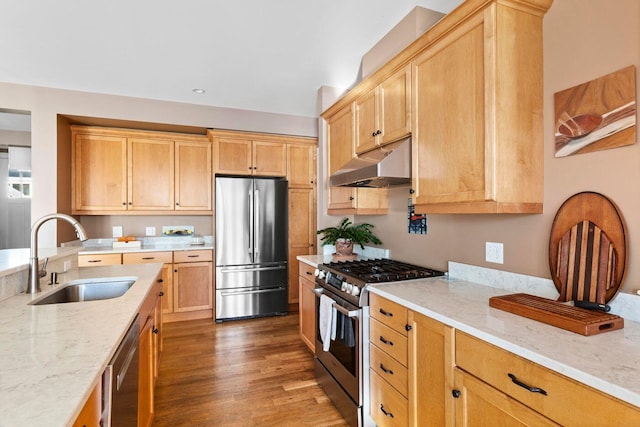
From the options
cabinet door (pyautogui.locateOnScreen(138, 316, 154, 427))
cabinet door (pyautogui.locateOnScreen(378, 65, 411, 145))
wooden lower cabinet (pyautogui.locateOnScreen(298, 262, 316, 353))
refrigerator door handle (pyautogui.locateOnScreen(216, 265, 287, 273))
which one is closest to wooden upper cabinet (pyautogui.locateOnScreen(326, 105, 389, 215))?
cabinet door (pyautogui.locateOnScreen(378, 65, 411, 145))

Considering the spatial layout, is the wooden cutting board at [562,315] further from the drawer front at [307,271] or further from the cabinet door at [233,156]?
the cabinet door at [233,156]

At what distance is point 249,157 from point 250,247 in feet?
3.89

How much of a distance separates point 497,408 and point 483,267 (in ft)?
3.14

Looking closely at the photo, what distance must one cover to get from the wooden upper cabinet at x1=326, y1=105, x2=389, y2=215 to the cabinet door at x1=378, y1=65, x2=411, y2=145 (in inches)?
18.1

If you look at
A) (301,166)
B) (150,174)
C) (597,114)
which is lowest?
(597,114)

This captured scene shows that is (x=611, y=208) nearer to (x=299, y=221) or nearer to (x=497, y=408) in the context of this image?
(x=497, y=408)

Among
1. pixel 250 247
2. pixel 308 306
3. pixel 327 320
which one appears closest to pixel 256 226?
pixel 250 247

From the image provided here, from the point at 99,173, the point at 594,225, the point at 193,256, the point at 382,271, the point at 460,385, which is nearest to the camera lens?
the point at 460,385

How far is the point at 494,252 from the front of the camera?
189 cm

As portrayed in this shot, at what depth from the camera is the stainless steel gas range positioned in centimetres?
195

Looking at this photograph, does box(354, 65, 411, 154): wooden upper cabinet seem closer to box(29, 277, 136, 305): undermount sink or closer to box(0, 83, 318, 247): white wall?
box(29, 277, 136, 305): undermount sink

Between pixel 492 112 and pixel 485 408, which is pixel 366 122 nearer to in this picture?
pixel 492 112

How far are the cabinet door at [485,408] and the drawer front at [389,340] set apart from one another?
35cm

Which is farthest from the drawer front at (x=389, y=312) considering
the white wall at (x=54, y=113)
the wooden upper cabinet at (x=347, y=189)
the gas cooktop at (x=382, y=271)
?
the white wall at (x=54, y=113)
